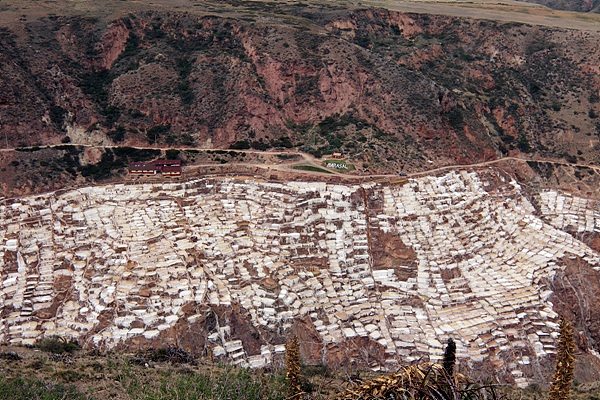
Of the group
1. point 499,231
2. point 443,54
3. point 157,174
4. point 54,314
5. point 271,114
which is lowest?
point 54,314

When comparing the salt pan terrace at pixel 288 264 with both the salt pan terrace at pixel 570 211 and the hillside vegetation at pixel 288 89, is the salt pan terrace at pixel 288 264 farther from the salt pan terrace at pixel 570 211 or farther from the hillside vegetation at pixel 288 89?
the hillside vegetation at pixel 288 89

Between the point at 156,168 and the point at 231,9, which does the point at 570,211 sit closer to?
the point at 156,168

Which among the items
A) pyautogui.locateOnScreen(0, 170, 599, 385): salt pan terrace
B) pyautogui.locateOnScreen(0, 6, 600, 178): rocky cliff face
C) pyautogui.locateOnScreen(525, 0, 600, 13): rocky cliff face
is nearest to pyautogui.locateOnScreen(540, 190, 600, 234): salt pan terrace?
pyautogui.locateOnScreen(0, 170, 599, 385): salt pan terrace

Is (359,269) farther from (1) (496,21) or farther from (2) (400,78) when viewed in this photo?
(1) (496,21)

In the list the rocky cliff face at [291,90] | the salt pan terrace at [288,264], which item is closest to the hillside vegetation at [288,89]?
the rocky cliff face at [291,90]

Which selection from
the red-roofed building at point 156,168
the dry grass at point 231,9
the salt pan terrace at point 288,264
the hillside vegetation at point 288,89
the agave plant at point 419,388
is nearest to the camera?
the agave plant at point 419,388

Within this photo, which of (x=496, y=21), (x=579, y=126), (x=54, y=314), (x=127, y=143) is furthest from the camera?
(x=496, y=21)

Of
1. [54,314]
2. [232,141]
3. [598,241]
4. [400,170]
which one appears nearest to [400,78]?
[400,170]
